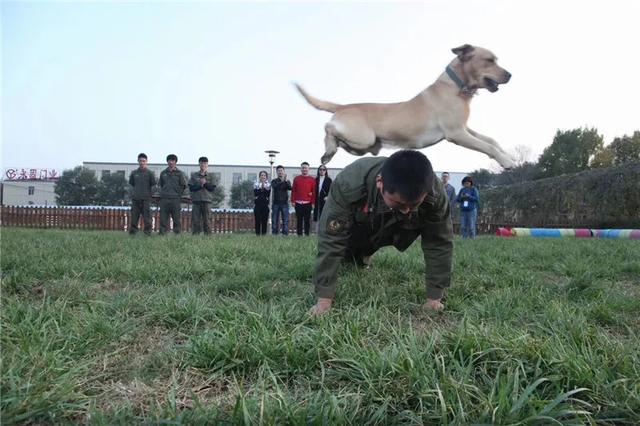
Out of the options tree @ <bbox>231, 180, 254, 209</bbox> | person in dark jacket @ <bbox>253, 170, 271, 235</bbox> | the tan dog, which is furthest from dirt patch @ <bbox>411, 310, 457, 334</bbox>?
tree @ <bbox>231, 180, 254, 209</bbox>

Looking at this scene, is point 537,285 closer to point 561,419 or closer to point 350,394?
point 561,419


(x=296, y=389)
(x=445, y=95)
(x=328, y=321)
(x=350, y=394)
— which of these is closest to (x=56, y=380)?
(x=296, y=389)

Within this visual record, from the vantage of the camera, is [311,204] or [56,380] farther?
[311,204]

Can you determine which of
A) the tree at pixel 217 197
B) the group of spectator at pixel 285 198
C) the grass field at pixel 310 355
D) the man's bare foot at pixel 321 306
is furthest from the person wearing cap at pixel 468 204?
the tree at pixel 217 197

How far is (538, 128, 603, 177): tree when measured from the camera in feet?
126

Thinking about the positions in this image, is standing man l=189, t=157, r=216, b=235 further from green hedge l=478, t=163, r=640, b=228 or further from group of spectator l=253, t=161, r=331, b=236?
green hedge l=478, t=163, r=640, b=228

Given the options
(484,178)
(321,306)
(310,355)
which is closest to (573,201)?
(321,306)

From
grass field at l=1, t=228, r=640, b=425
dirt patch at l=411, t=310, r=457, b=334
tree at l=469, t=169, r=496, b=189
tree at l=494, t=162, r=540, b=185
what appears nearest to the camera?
grass field at l=1, t=228, r=640, b=425

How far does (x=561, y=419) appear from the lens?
1.50m

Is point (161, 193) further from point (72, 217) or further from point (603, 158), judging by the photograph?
point (603, 158)

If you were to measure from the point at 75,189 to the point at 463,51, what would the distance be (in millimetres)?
49023

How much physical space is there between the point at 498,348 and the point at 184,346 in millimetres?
1467

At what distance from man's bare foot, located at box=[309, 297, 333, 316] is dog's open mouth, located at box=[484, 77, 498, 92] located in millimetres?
1907

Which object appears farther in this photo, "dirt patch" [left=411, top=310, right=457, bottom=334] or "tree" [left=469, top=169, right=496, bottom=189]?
"tree" [left=469, top=169, right=496, bottom=189]
